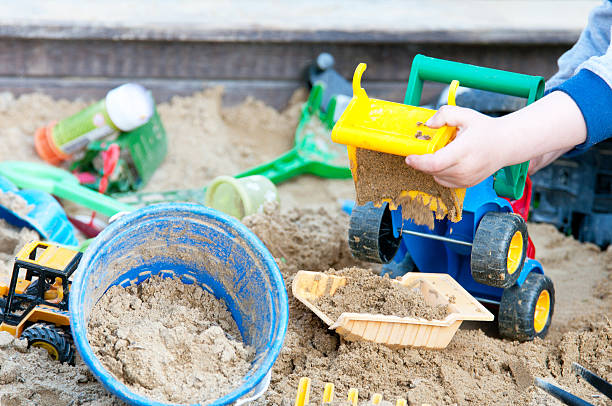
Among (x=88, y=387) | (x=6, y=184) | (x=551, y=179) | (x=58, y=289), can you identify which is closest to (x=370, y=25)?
(x=551, y=179)

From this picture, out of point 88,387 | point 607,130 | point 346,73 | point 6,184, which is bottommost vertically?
point 88,387

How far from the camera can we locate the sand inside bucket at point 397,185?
1.61m

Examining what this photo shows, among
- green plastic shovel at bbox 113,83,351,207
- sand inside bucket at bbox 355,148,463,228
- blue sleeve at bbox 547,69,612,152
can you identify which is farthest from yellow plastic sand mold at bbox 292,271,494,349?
green plastic shovel at bbox 113,83,351,207

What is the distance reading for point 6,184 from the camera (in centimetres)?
229

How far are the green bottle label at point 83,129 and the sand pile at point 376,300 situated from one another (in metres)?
1.50

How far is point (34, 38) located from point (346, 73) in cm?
152

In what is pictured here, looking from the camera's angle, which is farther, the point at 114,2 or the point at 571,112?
the point at 114,2

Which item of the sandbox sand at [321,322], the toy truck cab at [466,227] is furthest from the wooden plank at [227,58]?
the toy truck cab at [466,227]

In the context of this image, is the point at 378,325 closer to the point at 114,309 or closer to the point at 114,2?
the point at 114,309

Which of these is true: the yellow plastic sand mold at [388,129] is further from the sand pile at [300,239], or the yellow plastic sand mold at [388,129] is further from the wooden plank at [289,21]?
the wooden plank at [289,21]

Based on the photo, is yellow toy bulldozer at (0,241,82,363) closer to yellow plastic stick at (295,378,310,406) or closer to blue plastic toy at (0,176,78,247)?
blue plastic toy at (0,176,78,247)

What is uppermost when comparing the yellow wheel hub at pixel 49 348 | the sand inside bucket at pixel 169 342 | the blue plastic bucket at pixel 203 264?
the blue plastic bucket at pixel 203 264

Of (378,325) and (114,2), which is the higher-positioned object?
(114,2)

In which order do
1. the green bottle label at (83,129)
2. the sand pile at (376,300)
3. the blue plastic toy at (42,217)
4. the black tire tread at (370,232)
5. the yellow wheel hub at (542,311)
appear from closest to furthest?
the sand pile at (376,300) < the black tire tread at (370,232) < the yellow wheel hub at (542,311) < the blue plastic toy at (42,217) < the green bottle label at (83,129)
